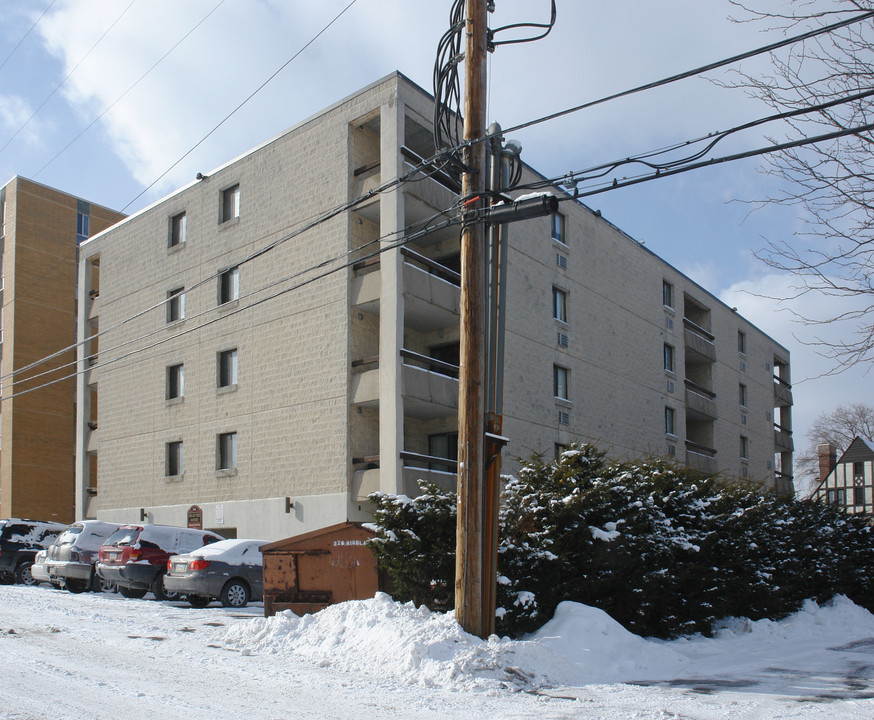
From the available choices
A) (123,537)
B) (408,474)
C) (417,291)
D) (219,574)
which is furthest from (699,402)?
(123,537)

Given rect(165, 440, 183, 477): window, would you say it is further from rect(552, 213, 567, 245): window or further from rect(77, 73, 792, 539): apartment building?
rect(552, 213, 567, 245): window

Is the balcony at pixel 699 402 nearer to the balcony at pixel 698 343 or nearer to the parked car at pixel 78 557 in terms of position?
the balcony at pixel 698 343

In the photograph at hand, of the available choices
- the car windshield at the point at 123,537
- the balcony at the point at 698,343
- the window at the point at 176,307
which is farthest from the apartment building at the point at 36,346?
the balcony at the point at 698,343

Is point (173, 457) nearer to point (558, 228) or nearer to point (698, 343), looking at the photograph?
point (558, 228)

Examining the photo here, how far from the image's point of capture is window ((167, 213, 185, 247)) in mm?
31641

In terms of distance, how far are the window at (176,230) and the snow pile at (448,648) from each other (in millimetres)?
22195

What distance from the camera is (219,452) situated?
92.2ft

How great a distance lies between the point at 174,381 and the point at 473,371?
22101 millimetres

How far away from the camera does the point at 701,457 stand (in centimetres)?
4075

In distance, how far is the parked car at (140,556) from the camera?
18109 mm

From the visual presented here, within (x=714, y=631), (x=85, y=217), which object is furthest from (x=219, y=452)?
(x=85, y=217)

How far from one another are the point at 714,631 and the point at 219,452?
18.3 m

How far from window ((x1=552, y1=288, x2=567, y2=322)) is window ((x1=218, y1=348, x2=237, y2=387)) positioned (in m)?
11.1

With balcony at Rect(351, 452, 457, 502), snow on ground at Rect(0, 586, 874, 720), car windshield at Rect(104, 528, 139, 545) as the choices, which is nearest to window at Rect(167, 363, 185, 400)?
balcony at Rect(351, 452, 457, 502)
